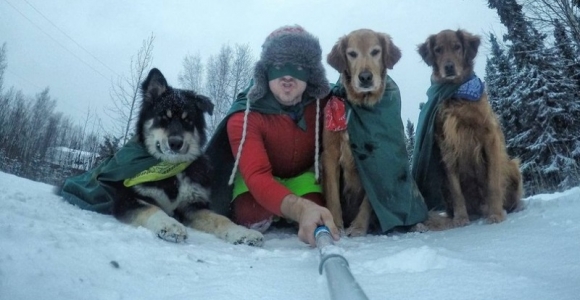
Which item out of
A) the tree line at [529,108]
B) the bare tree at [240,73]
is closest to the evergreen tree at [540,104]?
the tree line at [529,108]

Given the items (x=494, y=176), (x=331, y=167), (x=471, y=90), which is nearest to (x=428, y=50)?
(x=471, y=90)

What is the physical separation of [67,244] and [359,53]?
336 centimetres

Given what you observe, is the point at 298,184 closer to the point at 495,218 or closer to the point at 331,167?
the point at 331,167

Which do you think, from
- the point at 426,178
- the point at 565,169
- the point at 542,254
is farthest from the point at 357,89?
the point at 565,169

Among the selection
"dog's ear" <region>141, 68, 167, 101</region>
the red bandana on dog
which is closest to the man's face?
the red bandana on dog

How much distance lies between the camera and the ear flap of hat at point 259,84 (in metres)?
3.73

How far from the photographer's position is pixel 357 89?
3.96 meters

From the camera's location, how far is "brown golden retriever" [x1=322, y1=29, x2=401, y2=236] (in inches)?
152

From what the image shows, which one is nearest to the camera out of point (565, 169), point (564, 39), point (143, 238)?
point (143, 238)

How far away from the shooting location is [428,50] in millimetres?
4469

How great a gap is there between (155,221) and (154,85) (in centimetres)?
174

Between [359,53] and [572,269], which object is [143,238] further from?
[359,53]

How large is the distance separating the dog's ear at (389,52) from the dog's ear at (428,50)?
456 mm

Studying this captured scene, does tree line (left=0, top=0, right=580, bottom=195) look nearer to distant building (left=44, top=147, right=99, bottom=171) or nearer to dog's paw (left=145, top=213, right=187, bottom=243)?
distant building (left=44, top=147, right=99, bottom=171)
